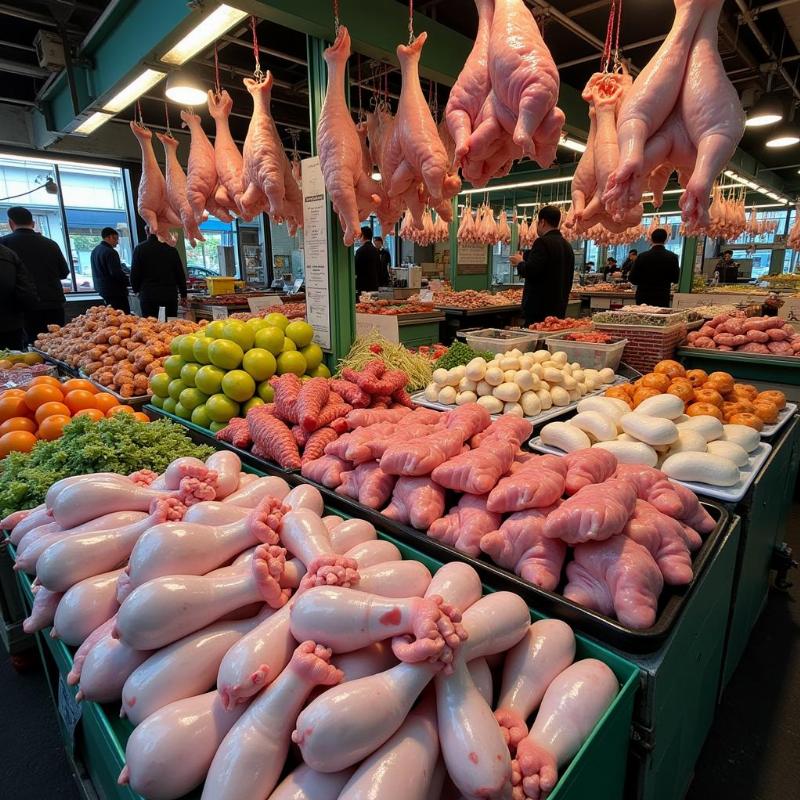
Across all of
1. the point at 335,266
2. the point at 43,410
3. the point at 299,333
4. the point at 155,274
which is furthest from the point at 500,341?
the point at 155,274

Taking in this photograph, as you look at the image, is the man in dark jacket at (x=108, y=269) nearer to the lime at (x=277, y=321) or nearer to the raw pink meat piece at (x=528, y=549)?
the lime at (x=277, y=321)

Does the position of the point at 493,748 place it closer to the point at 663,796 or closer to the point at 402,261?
the point at 663,796

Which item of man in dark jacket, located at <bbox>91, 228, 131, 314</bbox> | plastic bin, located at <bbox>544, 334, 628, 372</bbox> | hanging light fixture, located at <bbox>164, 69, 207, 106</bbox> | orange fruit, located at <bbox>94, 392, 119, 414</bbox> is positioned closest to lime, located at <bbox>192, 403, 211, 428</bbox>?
orange fruit, located at <bbox>94, 392, 119, 414</bbox>

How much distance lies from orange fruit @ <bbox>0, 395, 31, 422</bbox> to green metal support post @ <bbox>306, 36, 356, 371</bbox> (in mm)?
1602

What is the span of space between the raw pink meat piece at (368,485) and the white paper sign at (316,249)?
4.88 feet

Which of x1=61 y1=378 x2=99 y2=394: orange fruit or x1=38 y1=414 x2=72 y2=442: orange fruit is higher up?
x1=61 y1=378 x2=99 y2=394: orange fruit

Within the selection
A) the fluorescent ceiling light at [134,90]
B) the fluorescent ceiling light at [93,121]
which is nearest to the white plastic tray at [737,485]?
the fluorescent ceiling light at [134,90]

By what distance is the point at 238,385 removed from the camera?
7.89ft

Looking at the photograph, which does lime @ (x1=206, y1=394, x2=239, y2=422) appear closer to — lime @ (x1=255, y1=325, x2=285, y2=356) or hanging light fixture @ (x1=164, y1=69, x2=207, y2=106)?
lime @ (x1=255, y1=325, x2=285, y2=356)

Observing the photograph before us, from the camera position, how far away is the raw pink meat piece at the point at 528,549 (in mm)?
1205

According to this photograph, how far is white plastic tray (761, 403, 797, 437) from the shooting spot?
6.96ft

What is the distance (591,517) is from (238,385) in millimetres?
1813

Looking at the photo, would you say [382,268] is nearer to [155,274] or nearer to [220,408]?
[155,274]

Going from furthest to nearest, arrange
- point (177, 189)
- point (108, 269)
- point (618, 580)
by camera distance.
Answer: point (108, 269), point (177, 189), point (618, 580)
